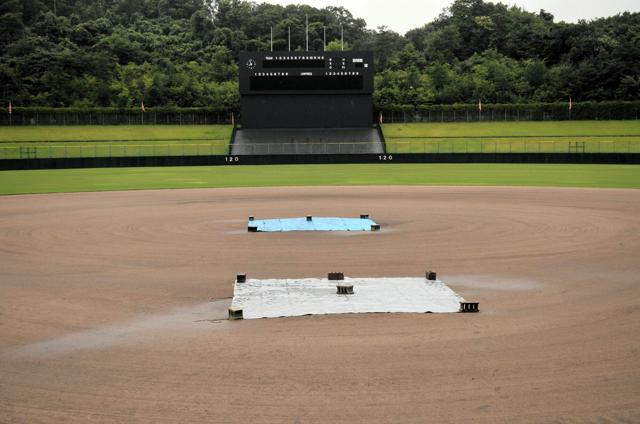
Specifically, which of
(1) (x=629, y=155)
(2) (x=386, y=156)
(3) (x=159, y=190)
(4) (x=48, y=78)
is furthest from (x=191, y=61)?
(3) (x=159, y=190)

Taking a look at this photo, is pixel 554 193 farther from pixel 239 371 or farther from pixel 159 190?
pixel 239 371

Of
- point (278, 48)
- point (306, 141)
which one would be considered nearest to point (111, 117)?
point (306, 141)

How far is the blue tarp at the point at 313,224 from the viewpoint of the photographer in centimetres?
2172

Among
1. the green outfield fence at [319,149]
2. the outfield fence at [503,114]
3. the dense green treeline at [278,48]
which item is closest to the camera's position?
the green outfield fence at [319,149]

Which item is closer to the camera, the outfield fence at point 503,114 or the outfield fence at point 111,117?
the outfield fence at point 111,117

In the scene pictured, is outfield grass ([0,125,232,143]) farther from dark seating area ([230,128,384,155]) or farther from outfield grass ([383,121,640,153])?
outfield grass ([383,121,640,153])

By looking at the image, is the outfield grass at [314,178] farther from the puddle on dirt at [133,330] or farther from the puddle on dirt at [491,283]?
the puddle on dirt at [133,330]

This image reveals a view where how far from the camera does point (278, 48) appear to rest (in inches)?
5906

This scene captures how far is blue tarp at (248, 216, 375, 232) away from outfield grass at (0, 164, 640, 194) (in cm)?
1826

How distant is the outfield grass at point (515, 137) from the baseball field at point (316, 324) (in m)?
42.8

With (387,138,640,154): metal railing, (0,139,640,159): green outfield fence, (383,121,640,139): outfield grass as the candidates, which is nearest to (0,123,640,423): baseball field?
(0,139,640,159): green outfield fence

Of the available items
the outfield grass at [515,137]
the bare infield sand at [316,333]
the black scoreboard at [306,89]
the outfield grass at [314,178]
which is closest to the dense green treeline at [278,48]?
the outfield grass at [515,137]

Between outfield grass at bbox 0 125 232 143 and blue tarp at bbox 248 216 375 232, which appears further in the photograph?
outfield grass at bbox 0 125 232 143

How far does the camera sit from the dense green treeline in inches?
3979
